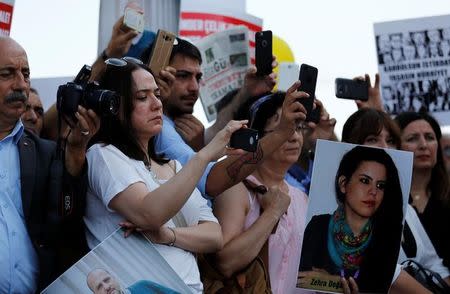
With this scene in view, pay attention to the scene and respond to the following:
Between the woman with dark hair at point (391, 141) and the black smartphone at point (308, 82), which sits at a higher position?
the black smartphone at point (308, 82)

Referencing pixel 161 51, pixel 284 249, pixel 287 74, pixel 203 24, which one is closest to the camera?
pixel 284 249

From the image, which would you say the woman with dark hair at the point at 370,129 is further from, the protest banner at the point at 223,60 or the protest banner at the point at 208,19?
the protest banner at the point at 208,19

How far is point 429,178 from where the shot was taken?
17.2ft

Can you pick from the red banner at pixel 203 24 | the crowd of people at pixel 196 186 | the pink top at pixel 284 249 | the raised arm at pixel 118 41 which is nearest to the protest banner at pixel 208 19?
the red banner at pixel 203 24

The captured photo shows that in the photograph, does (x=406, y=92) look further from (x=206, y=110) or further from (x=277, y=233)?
(x=277, y=233)

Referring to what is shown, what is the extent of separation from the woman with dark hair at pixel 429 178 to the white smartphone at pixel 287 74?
0.61 metres

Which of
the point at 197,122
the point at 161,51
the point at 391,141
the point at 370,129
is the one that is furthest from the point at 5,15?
the point at 391,141

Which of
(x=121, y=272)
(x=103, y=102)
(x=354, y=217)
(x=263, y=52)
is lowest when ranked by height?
(x=121, y=272)

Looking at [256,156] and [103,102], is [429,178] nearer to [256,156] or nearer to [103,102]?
[256,156]

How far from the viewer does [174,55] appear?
474cm

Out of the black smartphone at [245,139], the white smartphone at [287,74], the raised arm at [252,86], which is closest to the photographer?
the black smartphone at [245,139]

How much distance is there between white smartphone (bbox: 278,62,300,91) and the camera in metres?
5.51

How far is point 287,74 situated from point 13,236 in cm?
243

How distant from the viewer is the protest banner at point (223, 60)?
17.0ft
